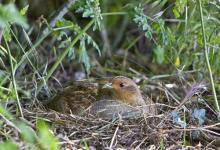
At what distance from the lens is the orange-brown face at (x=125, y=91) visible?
15.9ft

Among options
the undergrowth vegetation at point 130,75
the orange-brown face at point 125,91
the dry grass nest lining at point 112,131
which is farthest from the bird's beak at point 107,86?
the dry grass nest lining at point 112,131

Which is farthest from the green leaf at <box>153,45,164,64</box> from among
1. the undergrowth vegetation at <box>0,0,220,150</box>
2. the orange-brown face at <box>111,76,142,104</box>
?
the orange-brown face at <box>111,76,142,104</box>

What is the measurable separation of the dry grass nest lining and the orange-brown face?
1.26 feet

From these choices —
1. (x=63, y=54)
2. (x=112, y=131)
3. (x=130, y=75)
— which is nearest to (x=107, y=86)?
(x=63, y=54)

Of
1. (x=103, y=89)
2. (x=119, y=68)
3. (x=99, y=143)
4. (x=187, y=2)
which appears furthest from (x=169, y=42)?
(x=119, y=68)

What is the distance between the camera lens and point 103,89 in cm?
489

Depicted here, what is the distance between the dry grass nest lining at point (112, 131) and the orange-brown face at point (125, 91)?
0.38m

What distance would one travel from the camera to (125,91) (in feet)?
16.0

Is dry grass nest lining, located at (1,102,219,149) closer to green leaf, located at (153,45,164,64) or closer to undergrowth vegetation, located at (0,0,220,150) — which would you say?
undergrowth vegetation, located at (0,0,220,150)

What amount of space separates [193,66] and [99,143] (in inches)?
66.3

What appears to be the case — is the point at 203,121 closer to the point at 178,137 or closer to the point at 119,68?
the point at 178,137

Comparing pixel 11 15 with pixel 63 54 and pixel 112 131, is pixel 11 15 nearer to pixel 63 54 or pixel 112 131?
pixel 112 131

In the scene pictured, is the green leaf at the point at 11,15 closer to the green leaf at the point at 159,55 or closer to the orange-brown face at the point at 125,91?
the orange-brown face at the point at 125,91

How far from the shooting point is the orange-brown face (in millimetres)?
4852
